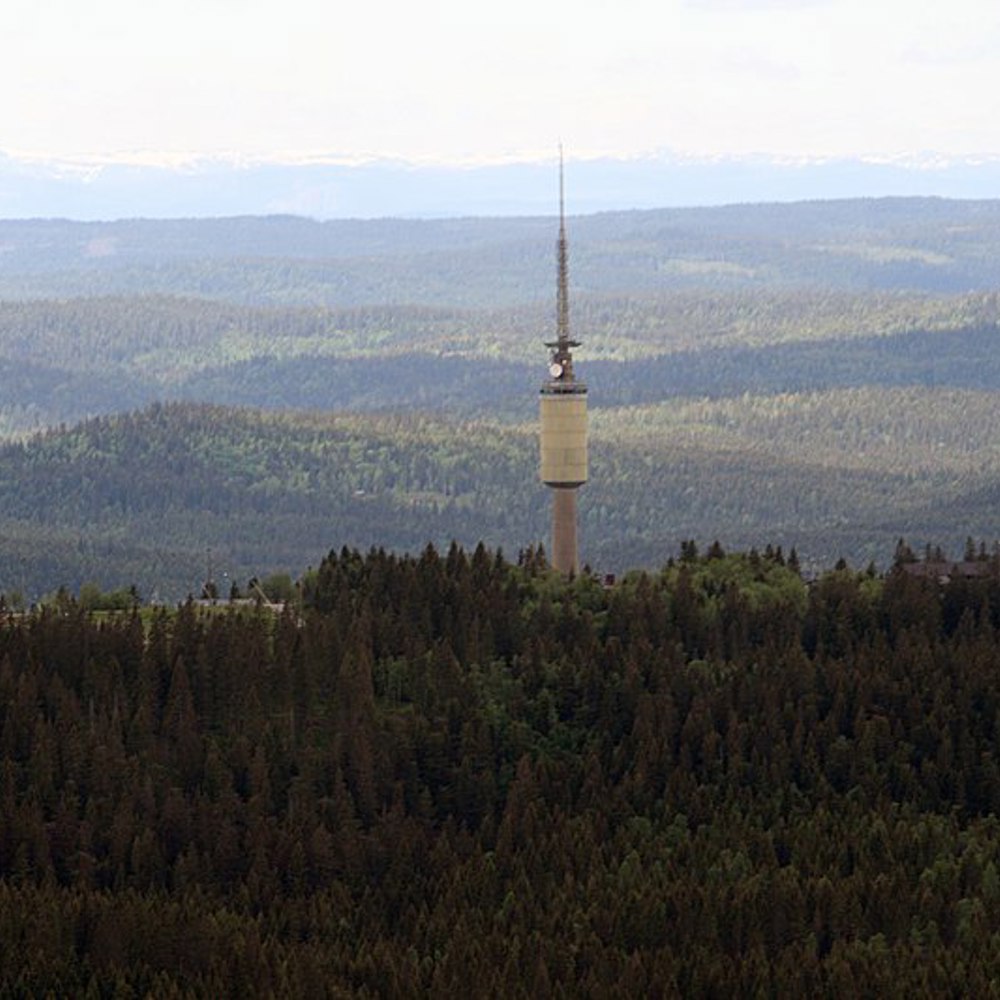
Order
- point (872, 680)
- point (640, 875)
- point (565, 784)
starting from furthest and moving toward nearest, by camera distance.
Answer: point (872, 680)
point (565, 784)
point (640, 875)

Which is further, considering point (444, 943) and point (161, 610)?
point (161, 610)

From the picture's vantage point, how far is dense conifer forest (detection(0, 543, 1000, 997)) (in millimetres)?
119062

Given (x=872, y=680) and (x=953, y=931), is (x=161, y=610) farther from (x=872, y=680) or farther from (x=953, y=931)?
(x=953, y=931)

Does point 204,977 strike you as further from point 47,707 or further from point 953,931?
point 47,707

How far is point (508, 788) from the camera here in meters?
156

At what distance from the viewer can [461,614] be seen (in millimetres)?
177250

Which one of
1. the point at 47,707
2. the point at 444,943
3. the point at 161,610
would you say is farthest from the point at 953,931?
the point at 161,610

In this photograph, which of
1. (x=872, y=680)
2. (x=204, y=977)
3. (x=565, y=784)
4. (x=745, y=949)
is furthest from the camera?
(x=872, y=680)

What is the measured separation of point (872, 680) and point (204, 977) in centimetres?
5713

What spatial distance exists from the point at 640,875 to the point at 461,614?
44916mm

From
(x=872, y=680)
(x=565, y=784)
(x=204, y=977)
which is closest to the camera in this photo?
(x=204, y=977)

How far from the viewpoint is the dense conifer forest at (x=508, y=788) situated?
119062mm

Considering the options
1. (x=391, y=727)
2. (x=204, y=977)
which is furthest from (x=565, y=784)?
(x=204, y=977)

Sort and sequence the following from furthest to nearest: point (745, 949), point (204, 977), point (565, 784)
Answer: point (565, 784), point (745, 949), point (204, 977)
